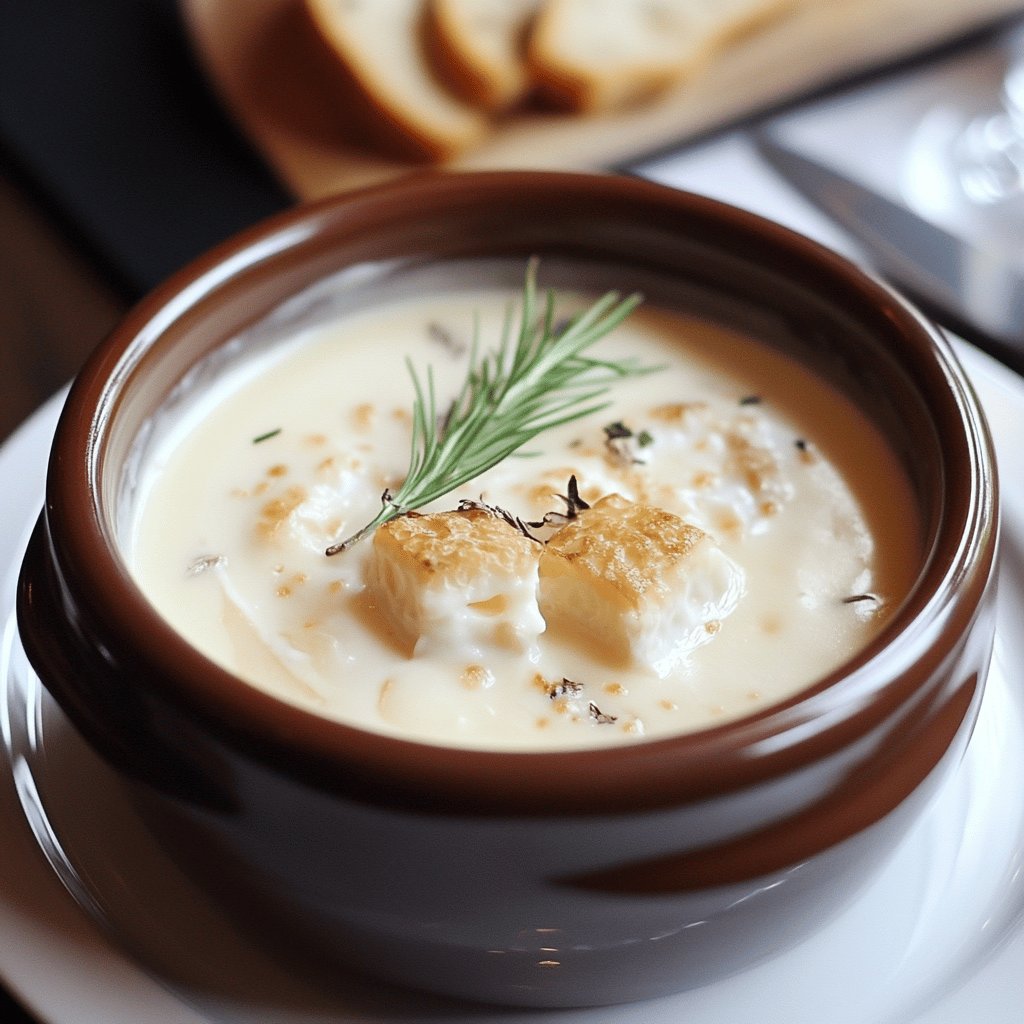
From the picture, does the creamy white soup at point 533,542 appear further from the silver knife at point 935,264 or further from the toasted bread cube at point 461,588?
the silver knife at point 935,264

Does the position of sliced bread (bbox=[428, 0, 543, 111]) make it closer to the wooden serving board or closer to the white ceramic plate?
the wooden serving board

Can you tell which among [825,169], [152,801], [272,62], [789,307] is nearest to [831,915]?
[152,801]

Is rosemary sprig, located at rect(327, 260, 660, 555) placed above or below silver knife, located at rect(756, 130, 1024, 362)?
below

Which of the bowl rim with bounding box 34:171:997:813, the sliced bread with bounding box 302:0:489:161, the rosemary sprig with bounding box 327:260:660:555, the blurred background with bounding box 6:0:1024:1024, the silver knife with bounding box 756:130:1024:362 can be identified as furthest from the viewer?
the sliced bread with bounding box 302:0:489:161

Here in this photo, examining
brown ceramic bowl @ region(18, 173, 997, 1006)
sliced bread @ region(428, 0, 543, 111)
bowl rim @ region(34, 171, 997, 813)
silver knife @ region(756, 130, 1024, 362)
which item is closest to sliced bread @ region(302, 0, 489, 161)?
sliced bread @ region(428, 0, 543, 111)

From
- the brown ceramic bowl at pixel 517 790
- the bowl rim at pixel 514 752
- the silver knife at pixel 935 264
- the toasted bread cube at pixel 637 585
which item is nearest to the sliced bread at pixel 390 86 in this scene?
the silver knife at pixel 935 264

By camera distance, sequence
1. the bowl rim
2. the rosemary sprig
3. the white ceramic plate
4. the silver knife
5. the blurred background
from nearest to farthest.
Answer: the bowl rim, the white ceramic plate, the rosemary sprig, the silver knife, the blurred background

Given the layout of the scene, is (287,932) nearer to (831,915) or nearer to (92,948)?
(92,948)
